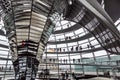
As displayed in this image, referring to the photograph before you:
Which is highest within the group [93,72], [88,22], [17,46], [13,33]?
[88,22]

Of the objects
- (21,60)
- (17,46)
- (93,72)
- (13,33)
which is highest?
(13,33)

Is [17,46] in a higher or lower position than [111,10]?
lower

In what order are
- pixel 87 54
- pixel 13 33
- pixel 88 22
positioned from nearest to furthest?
pixel 13 33 → pixel 88 22 → pixel 87 54

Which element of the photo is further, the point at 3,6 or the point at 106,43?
the point at 106,43

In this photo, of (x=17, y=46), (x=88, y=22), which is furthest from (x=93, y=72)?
(x=17, y=46)

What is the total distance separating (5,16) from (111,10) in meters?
13.4

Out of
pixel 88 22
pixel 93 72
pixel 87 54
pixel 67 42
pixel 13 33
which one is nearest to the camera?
pixel 93 72

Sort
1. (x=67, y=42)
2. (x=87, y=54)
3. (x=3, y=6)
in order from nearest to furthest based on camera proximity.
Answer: (x=3, y=6), (x=87, y=54), (x=67, y=42)

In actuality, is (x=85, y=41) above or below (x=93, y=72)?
above

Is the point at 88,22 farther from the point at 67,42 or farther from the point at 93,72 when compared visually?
the point at 67,42

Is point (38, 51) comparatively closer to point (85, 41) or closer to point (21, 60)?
point (21, 60)

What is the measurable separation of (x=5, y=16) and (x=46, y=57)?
12.4 meters

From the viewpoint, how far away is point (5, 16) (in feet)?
63.6

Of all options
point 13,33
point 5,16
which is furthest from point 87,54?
point 5,16
